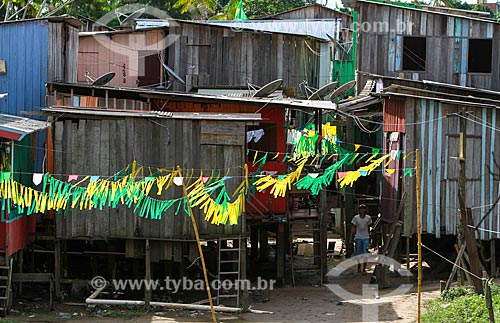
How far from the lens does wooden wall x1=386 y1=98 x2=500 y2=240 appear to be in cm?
2023

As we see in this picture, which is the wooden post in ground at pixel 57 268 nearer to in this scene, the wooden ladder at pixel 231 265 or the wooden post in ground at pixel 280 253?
the wooden ladder at pixel 231 265

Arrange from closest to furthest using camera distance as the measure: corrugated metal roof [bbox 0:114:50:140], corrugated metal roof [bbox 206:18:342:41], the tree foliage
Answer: corrugated metal roof [bbox 0:114:50:140] → corrugated metal roof [bbox 206:18:342:41] → the tree foliage

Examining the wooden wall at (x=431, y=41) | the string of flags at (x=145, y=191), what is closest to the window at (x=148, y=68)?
the wooden wall at (x=431, y=41)

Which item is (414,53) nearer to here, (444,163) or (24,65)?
(444,163)

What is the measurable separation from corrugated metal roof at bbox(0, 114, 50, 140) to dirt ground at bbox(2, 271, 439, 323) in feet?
11.8

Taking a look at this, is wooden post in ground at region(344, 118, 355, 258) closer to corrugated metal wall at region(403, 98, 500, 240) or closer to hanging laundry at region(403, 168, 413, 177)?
corrugated metal wall at region(403, 98, 500, 240)

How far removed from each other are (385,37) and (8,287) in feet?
43.3

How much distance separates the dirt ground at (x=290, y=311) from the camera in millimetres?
17578

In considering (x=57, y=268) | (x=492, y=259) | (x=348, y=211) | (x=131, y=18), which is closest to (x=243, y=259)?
(x=57, y=268)

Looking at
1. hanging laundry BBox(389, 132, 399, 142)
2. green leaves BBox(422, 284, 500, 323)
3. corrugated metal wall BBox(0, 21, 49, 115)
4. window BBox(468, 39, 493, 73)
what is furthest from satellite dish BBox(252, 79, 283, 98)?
window BBox(468, 39, 493, 73)

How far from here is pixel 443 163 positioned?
20.3 m

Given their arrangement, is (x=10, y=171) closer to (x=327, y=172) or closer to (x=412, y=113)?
(x=327, y=172)

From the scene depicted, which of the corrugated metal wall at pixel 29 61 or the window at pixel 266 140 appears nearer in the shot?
the window at pixel 266 140

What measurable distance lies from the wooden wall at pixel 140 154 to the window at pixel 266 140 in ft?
6.98
